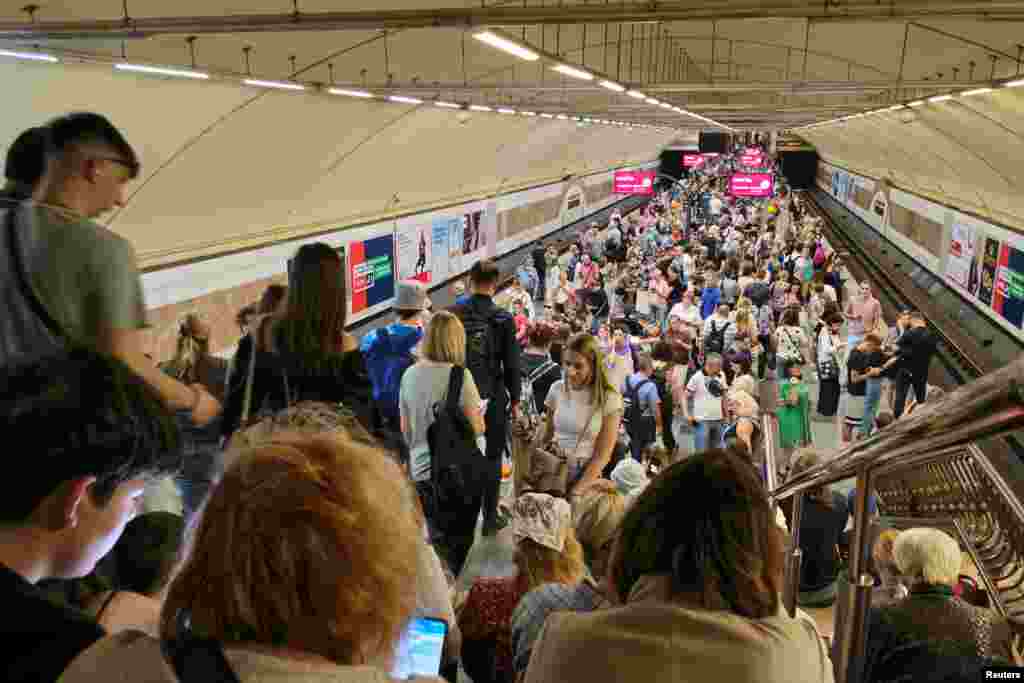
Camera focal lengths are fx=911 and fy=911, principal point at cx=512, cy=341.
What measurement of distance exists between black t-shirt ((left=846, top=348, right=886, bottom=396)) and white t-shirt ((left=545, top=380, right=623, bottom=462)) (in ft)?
17.9

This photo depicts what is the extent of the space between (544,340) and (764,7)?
11.4 feet

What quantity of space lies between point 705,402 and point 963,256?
45.1ft

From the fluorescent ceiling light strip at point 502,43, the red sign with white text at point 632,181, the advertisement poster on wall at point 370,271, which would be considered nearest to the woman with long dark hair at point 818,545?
the fluorescent ceiling light strip at point 502,43

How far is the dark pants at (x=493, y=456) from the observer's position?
460 cm

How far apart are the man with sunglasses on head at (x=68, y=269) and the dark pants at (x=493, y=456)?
7.64 ft

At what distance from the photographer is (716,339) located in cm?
1034

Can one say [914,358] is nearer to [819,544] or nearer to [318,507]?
[819,544]

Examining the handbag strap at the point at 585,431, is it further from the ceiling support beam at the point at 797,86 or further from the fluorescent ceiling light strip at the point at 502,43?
the ceiling support beam at the point at 797,86

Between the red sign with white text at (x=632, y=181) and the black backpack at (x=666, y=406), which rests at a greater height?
the black backpack at (x=666, y=406)

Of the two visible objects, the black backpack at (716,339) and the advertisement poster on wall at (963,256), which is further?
the advertisement poster on wall at (963,256)

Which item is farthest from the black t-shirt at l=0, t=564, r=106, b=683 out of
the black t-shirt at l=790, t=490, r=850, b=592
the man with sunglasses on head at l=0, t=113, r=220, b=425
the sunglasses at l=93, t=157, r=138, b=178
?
the black t-shirt at l=790, t=490, r=850, b=592

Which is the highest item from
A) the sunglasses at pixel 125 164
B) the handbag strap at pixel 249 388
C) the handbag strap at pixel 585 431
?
the sunglasses at pixel 125 164

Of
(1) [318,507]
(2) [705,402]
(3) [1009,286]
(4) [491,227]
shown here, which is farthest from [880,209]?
(1) [318,507]

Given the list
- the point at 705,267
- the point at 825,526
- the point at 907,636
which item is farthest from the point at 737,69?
the point at 907,636
